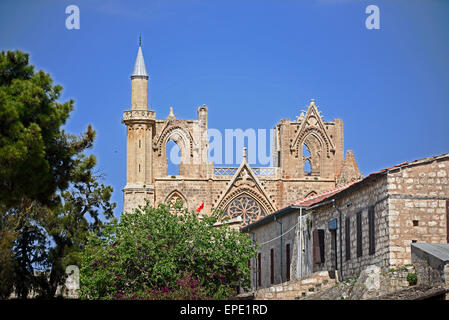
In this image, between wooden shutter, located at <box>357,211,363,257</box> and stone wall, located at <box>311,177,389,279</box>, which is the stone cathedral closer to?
stone wall, located at <box>311,177,389,279</box>

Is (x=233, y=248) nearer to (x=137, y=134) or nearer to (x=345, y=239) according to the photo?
(x=345, y=239)

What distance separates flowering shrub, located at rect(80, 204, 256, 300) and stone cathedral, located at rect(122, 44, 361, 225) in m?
33.6

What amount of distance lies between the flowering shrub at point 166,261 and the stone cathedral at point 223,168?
3362 cm

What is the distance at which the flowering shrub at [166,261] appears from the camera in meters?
33.5

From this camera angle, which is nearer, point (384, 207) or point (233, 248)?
point (384, 207)

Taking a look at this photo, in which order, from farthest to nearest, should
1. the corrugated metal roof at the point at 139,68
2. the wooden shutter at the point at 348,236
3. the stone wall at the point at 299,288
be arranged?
the corrugated metal roof at the point at 139,68 → the stone wall at the point at 299,288 → the wooden shutter at the point at 348,236

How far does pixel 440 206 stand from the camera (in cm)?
2848

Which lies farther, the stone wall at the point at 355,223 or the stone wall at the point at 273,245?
the stone wall at the point at 273,245

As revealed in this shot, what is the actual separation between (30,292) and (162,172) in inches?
916

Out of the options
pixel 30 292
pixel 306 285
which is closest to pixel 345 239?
pixel 306 285

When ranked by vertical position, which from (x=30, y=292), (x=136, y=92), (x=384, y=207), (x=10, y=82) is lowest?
(x=30, y=292)

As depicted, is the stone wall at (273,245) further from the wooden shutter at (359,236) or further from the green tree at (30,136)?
the green tree at (30,136)

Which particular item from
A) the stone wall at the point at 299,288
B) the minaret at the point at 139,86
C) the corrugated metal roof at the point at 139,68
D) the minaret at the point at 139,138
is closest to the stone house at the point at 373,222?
the stone wall at the point at 299,288

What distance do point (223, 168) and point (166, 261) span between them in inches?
1578
